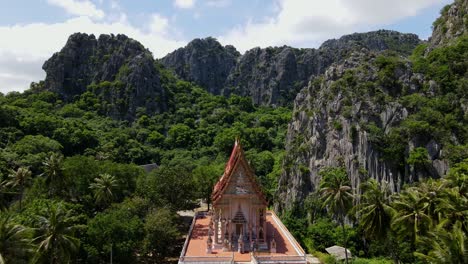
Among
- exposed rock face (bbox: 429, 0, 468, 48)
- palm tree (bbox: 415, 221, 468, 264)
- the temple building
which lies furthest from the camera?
exposed rock face (bbox: 429, 0, 468, 48)

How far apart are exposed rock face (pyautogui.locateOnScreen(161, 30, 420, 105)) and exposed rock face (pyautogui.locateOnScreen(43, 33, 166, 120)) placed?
3875cm

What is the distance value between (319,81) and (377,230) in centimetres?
3603

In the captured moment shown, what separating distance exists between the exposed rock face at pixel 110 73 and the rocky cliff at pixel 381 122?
203ft

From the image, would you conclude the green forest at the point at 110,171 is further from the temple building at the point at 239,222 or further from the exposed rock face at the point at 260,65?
the exposed rock face at the point at 260,65

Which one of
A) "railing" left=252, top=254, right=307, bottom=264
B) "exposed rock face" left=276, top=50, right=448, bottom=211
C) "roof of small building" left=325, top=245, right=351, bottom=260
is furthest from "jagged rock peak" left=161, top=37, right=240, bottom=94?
"railing" left=252, top=254, right=307, bottom=264

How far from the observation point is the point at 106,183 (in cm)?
4241

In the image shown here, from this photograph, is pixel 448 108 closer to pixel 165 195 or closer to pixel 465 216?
pixel 465 216

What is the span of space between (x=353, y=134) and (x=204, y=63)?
385ft

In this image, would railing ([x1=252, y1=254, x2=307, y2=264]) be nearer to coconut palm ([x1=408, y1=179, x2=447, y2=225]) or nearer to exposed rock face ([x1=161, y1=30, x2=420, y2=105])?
coconut palm ([x1=408, y1=179, x2=447, y2=225])

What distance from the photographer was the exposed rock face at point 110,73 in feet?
361

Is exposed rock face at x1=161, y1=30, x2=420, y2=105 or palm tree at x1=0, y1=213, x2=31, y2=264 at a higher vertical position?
exposed rock face at x1=161, y1=30, x2=420, y2=105

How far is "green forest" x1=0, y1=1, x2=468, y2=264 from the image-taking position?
2566 cm

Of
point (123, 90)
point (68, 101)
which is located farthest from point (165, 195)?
point (68, 101)

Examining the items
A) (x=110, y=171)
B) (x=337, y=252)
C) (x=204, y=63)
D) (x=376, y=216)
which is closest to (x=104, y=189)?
(x=110, y=171)
